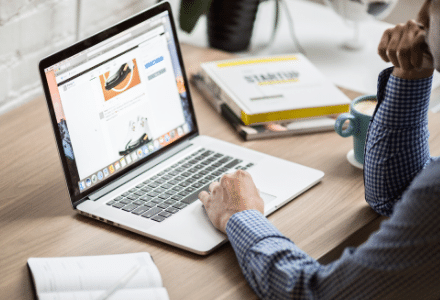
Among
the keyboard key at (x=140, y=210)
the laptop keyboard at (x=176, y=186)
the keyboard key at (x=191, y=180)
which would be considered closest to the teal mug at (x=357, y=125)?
the laptop keyboard at (x=176, y=186)

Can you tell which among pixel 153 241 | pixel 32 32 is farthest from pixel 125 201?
pixel 32 32

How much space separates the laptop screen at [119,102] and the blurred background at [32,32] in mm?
471

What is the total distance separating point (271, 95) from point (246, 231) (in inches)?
20.5

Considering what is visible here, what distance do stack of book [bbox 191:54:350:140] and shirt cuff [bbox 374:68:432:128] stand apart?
292 mm

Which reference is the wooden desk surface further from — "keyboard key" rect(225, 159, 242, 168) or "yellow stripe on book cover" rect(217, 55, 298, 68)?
"yellow stripe on book cover" rect(217, 55, 298, 68)

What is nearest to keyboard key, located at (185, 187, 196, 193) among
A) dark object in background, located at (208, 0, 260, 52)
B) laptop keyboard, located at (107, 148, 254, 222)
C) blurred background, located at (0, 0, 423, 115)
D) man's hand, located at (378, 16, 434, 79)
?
laptop keyboard, located at (107, 148, 254, 222)

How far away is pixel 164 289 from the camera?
0.81 meters

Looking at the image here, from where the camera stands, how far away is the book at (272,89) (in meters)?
1.27

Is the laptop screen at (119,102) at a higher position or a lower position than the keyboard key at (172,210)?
higher

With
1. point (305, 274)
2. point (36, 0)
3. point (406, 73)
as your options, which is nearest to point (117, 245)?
point (305, 274)

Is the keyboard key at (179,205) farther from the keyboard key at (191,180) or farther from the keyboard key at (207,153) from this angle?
the keyboard key at (207,153)

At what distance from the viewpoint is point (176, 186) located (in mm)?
1059

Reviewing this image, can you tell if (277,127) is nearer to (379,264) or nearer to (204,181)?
(204,181)

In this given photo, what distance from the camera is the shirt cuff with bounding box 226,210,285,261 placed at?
0.85 m
